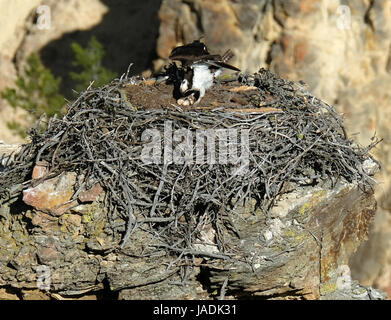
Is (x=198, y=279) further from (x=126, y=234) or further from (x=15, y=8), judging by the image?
(x=15, y=8)

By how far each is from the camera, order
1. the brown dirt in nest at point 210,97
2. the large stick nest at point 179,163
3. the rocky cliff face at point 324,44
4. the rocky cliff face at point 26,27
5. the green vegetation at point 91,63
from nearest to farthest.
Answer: the large stick nest at point 179,163 < the brown dirt in nest at point 210,97 < the rocky cliff face at point 324,44 < the green vegetation at point 91,63 < the rocky cliff face at point 26,27

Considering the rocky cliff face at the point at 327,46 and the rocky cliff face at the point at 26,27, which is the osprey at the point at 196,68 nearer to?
the rocky cliff face at the point at 327,46

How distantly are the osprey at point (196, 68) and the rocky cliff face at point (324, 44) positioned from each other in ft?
12.9

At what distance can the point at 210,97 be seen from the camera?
5750mm

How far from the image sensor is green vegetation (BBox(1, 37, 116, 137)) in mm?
13383

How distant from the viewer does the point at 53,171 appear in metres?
4.80

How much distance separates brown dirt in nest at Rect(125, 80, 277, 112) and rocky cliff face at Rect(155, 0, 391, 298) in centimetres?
375

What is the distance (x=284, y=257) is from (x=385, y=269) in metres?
7.37

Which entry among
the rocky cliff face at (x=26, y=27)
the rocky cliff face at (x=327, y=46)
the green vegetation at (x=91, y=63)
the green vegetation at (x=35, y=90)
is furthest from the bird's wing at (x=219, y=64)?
the rocky cliff face at (x=26, y=27)

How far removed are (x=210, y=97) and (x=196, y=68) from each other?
0.33 meters

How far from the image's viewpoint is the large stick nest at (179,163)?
470 centimetres

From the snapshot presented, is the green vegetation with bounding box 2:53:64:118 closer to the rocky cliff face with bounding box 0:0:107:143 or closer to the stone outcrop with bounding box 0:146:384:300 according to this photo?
the rocky cliff face with bounding box 0:0:107:143

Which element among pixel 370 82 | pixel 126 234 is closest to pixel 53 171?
pixel 126 234

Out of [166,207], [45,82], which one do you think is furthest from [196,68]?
[45,82]
